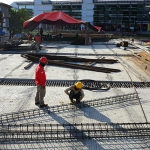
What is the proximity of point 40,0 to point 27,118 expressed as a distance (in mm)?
92012

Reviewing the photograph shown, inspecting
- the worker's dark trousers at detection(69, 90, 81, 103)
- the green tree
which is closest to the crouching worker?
the worker's dark trousers at detection(69, 90, 81, 103)

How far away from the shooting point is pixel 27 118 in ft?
17.7

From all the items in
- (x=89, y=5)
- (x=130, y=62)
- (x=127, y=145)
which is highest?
(x=89, y=5)

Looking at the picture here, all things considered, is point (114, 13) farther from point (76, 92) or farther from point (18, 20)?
point (76, 92)

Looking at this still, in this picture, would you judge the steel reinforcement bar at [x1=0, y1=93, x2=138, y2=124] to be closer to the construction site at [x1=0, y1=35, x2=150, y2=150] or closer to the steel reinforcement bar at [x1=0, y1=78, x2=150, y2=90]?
the construction site at [x1=0, y1=35, x2=150, y2=150]

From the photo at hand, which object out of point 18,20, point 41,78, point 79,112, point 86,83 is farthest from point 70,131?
point 18,20

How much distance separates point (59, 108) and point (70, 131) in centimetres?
137

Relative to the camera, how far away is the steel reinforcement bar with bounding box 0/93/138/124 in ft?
17.5

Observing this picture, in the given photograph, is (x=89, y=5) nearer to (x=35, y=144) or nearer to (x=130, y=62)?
(x=130, y=62)

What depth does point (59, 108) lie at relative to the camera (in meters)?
5.99

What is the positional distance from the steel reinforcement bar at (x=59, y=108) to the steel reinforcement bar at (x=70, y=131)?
1.59ft

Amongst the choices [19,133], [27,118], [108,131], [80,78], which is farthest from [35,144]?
[80,78]

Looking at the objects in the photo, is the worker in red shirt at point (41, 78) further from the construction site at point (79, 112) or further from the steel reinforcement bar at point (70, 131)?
the steel reinforcement bar at point (70, 131)

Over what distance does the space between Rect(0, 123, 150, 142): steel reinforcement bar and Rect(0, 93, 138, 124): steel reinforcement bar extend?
0.49 meters
